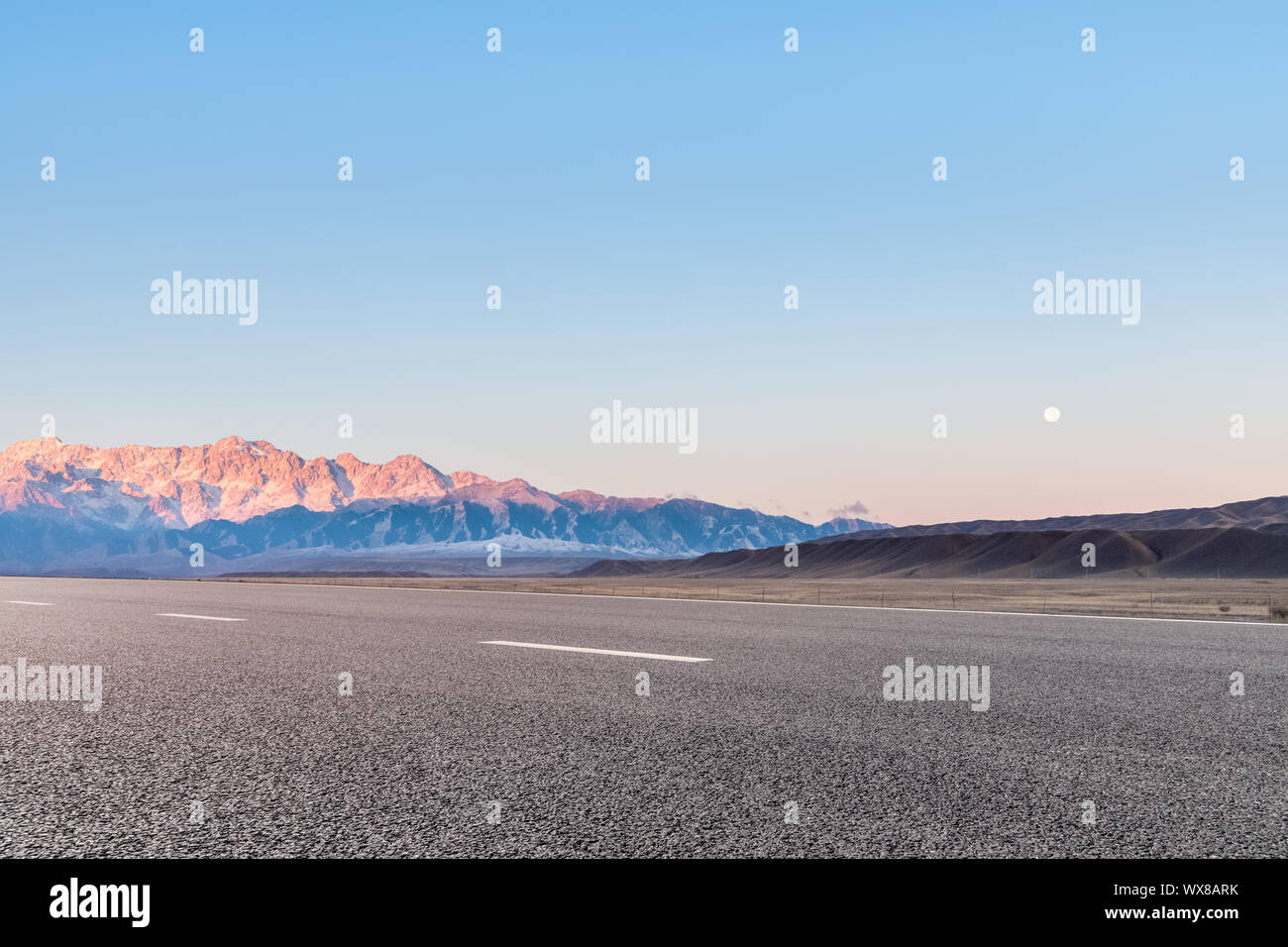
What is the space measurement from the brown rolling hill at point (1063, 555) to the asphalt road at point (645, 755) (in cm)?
13746

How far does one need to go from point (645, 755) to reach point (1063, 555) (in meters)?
163

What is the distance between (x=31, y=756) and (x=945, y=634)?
10.1 metres

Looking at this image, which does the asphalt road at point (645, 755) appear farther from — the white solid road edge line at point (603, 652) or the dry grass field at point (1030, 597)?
the dry grass field at point (1030, 597)

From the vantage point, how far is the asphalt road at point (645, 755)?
3930mm

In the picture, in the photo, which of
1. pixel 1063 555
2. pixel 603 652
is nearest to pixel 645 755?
pixel 603 652

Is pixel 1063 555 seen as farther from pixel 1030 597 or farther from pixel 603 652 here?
pixel 603 652

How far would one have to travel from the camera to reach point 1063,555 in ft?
507

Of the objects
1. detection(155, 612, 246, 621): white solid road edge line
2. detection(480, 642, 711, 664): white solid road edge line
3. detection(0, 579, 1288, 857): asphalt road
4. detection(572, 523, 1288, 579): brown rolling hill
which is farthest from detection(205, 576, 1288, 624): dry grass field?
detection(572, 523, 1288, 579): brown rolling hill

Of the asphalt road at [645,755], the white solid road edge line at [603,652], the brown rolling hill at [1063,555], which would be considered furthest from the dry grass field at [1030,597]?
the brown rolling hill at [1063,555]

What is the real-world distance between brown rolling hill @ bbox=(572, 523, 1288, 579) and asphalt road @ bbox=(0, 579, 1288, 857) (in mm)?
137457

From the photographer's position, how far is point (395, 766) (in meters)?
5.12
